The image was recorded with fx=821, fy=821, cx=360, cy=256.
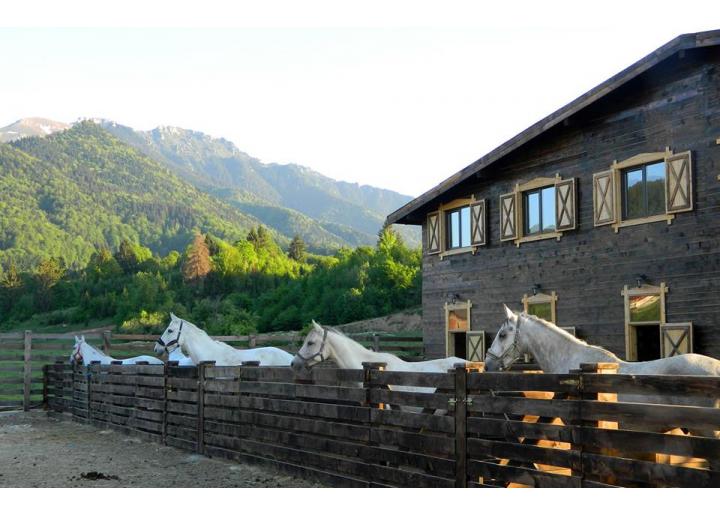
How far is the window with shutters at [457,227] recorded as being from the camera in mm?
19203

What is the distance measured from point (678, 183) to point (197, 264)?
97.5 metres

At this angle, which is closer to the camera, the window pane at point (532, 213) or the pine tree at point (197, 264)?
the window pane at point (532, 213)

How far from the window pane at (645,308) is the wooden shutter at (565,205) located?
2.14m

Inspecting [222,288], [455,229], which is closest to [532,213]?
[455,229]

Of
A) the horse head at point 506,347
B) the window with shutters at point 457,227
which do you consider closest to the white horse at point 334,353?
the horse head at point 506,347

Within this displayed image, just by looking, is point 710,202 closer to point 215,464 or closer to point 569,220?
point 569,220

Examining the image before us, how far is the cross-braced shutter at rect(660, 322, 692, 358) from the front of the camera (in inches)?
534

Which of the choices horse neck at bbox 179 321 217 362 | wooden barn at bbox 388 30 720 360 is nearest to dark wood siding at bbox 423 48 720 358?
wooden barn at bbox 388 30 720 360

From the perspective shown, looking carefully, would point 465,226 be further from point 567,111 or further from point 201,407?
point 201,407

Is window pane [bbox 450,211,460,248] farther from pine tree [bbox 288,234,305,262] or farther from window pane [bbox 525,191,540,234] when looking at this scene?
pine tree [bbox 288,234,305,262]

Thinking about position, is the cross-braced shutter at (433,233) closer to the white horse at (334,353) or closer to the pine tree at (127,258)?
the white horse at (334,353)

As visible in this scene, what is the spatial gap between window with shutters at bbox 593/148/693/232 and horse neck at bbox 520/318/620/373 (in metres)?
5.16

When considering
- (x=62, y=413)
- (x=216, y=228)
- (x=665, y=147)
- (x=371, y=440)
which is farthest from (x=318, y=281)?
(x=216, y=228)

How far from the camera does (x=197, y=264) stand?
107625 mm
